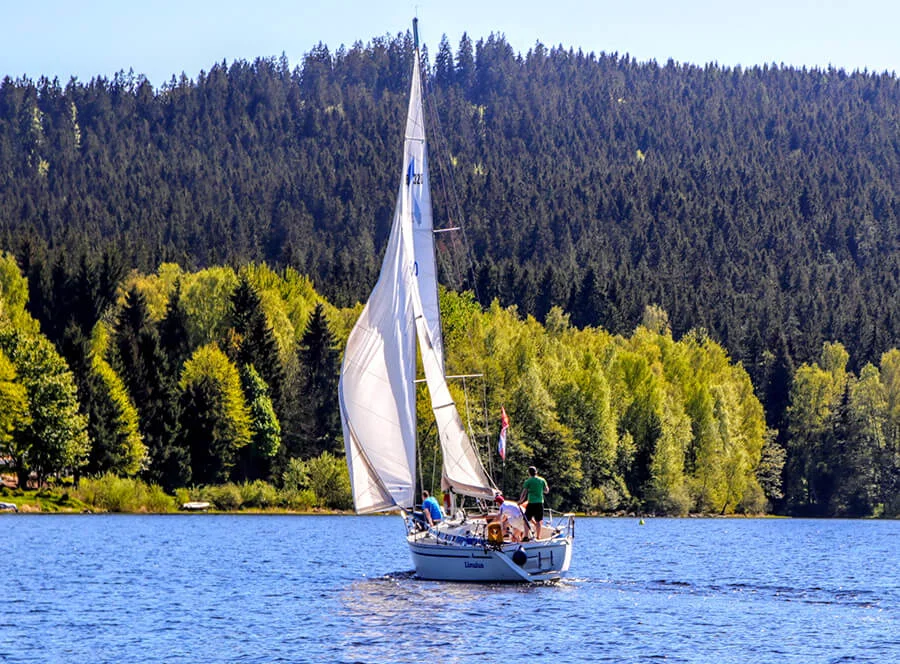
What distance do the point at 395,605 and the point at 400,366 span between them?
875cm

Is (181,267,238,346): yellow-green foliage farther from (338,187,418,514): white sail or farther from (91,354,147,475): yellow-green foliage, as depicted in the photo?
(338,187,418,514): white sail

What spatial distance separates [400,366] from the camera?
159 ft

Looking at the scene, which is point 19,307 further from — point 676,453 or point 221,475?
point 676,453

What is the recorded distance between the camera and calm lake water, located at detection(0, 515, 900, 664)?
119ft

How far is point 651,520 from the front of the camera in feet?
384

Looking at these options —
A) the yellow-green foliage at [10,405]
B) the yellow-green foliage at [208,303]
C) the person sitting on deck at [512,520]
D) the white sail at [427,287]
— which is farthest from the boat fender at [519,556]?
the yellow-green foliage at [208,303]

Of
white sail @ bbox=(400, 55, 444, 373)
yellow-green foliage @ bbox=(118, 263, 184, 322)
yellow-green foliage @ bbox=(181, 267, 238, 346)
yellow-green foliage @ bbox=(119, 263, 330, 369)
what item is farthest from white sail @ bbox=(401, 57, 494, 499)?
yellow-green foliage @ bbox=(118, 263, 184, 322)

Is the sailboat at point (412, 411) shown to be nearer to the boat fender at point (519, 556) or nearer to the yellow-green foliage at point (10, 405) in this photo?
the boat fender at point (519, 556)

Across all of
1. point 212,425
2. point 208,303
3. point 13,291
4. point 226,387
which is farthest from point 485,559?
point 13,291

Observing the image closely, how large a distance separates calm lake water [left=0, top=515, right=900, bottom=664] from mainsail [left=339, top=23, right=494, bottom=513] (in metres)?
3.82

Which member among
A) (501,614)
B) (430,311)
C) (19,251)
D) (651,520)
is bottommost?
(651,520)

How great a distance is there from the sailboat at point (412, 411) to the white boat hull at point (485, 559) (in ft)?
0.11

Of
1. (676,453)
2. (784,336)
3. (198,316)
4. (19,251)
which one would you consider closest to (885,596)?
(676,453)

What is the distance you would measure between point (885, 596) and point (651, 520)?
212 feet
